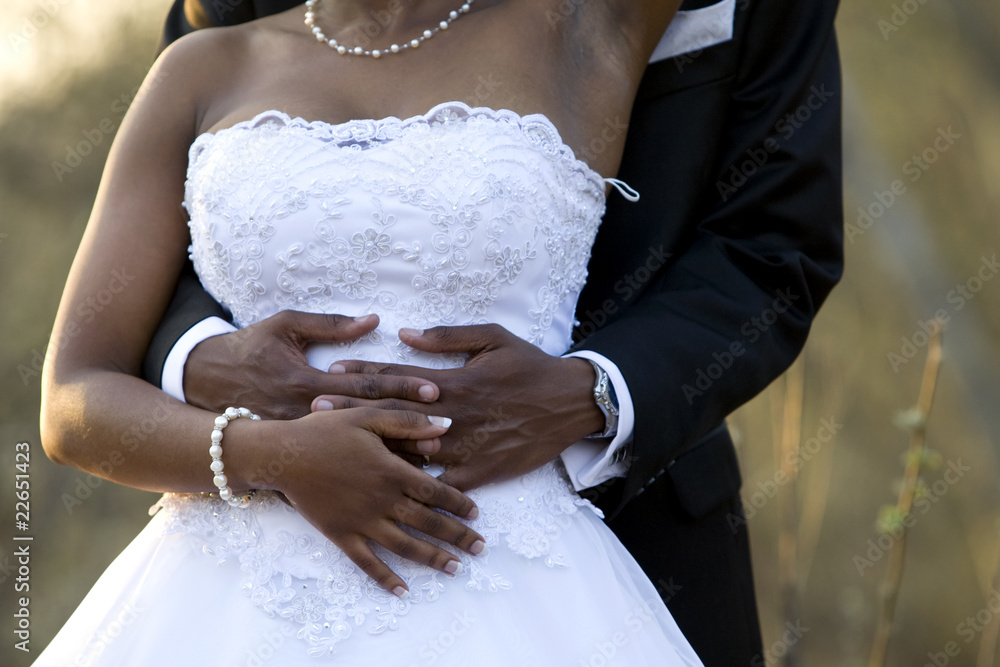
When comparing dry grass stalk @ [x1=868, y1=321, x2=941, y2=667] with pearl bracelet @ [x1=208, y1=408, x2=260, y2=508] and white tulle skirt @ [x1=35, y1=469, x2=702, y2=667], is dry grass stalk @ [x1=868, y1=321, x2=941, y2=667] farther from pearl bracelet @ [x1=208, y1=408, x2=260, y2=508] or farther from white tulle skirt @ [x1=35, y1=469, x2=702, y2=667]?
pearl bracelet @ [x1=208, y1=408, x2=260, y2=508]

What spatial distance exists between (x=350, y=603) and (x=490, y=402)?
404 millimetres

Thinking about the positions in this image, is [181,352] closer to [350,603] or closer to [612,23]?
[350,603]

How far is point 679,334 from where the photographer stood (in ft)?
6.01

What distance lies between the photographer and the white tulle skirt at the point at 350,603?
57.1 inches

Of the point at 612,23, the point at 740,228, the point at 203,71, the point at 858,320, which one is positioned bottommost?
the point at 858,320

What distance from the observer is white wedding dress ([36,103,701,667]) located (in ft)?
4.86

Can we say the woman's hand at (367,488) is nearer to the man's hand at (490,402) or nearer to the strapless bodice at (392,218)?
the man's hand at (490,402)

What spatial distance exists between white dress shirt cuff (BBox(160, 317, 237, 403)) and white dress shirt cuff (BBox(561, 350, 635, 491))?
0.10 feet

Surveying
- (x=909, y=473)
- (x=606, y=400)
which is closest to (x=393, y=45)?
(x=606, y=400)

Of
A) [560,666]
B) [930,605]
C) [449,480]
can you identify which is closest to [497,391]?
[449,480]

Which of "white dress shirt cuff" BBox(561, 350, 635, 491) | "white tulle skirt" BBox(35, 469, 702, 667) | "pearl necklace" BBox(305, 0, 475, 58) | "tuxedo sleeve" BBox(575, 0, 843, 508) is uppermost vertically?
"pearl necklace" BBox(305, 0, 475, 58)

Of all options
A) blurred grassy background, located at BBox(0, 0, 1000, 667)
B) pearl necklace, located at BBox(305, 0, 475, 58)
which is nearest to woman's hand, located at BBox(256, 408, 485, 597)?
pearl necklace, located at BBox(305, 0, 475, 58)

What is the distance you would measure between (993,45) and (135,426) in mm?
4385

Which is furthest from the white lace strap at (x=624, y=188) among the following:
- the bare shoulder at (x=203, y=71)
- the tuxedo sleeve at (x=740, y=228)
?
the bare shoulder at (x=203, y=71)
